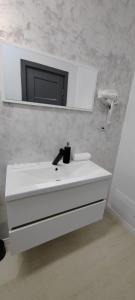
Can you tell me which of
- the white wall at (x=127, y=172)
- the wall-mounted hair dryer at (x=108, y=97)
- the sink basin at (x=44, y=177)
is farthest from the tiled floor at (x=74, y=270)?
the wall-mounted hair dryer at (x=108, y=97)

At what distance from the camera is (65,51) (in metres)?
1.03

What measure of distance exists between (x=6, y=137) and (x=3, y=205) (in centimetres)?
58

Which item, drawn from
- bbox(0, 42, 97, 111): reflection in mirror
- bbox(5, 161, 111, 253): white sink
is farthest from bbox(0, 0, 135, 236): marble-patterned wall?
bbox(5, 161, 111, 253): white sink

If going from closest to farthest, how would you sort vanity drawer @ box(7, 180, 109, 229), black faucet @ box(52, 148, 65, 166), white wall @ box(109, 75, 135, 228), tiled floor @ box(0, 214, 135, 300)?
vanity drawer @ box(7, 180, 109, 229), tiled floor @ box(0, 214, 135, 300), black faucet @ box(52, 148, 65, 166), white wall @ box(109, 75, 135, 228)

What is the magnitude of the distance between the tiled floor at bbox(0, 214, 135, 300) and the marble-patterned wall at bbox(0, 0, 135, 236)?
36 cm

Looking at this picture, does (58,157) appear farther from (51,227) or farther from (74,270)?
(74,270)

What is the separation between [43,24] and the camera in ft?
3.00

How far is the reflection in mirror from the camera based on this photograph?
901 mm

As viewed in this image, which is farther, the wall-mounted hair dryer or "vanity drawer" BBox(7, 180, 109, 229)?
the wall-mounted hair dryer

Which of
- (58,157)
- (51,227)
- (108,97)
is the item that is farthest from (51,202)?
(108,97)

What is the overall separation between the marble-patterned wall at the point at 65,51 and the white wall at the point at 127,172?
0.19m

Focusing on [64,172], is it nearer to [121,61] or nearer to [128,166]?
[128,166]

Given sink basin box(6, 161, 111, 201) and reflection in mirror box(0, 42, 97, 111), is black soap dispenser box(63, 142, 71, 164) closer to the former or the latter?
Result: sink basin box(6, 161, 111, 201)

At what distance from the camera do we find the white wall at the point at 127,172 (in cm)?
151
